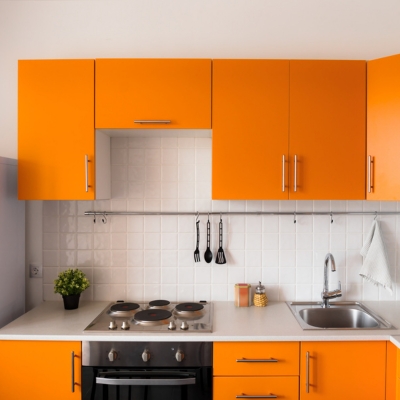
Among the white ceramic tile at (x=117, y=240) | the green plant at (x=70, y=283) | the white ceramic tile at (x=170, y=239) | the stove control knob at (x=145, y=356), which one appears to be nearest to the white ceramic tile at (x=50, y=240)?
the green plant at (x=70, y=283)

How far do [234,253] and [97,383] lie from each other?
3.56ft

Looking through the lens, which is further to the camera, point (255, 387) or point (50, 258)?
point (50, 258)

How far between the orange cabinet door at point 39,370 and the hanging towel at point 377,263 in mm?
1729

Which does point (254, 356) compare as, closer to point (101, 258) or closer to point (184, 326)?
point (184, 326)

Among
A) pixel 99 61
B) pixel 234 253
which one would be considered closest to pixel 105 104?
pixel 99 61

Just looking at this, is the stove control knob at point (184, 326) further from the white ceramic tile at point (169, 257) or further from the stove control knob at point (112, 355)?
the white ceramic tile at point (169, 257)

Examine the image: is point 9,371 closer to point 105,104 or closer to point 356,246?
point 105,104

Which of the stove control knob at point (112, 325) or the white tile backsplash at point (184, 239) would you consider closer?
the stove control knob at point (112, 325)

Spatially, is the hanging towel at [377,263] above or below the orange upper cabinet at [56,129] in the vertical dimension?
below

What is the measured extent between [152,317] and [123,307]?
0.27m

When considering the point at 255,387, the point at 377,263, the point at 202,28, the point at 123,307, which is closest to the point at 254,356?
the point at 255,387

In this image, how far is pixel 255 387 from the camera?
188 centimetres

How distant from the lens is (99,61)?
2.08 meters

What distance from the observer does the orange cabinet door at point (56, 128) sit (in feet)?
6.84
